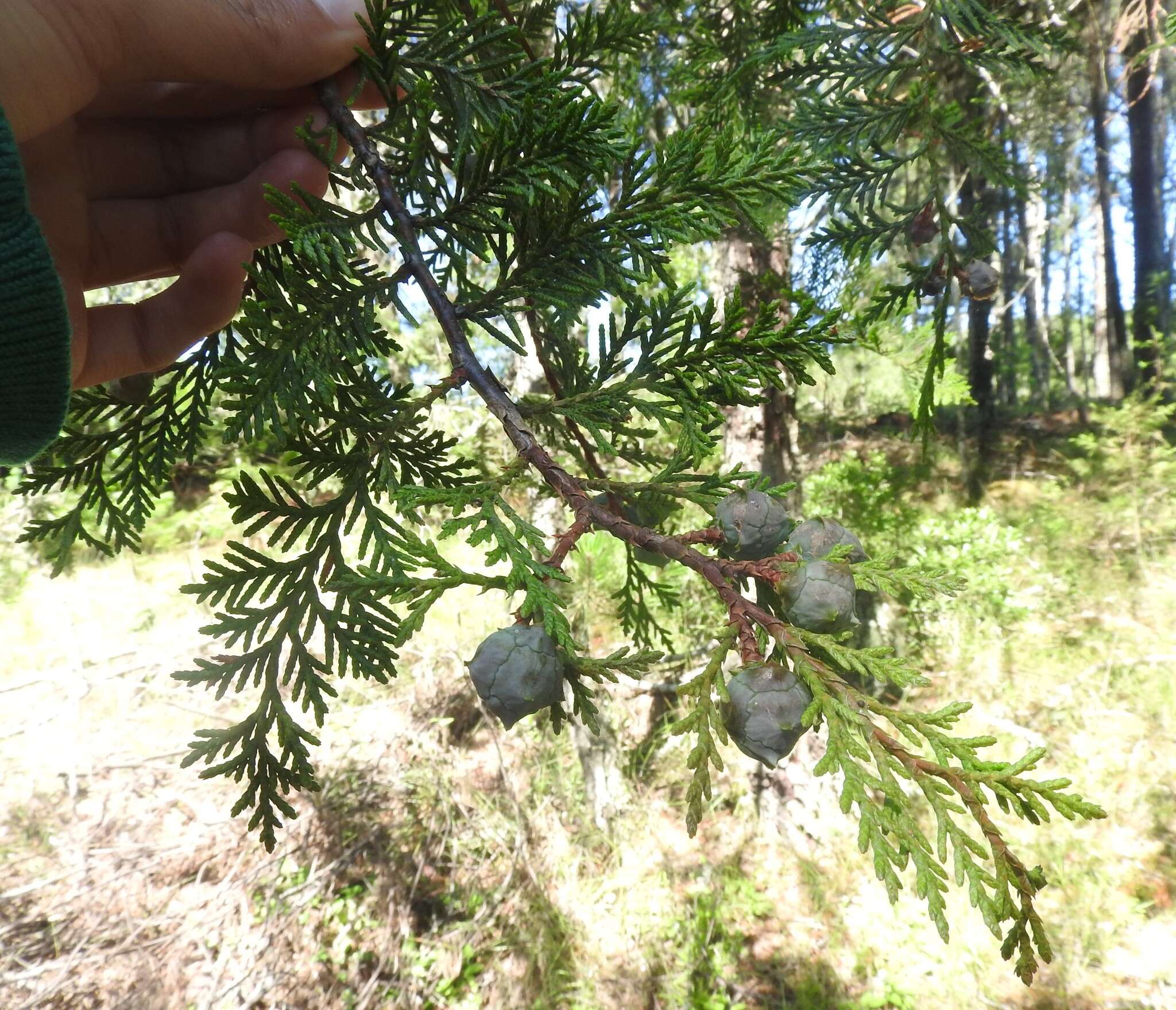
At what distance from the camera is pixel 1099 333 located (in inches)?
648

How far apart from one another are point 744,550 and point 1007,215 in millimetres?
15616

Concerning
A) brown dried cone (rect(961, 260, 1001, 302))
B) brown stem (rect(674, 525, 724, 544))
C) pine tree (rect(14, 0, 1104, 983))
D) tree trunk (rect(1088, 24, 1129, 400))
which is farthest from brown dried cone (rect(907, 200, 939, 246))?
tree trunk (rect(1088, 24, 1129, 400))

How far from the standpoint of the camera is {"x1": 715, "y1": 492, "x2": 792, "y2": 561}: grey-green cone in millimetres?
970

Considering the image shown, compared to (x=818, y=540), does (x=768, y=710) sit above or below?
below

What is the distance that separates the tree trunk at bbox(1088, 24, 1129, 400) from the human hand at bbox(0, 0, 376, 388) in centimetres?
1035

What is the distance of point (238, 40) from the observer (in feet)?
3.91

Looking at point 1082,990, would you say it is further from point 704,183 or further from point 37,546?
point 37,546

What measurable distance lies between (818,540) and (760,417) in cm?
329

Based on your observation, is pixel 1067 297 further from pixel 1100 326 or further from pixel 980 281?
pixel 980 281

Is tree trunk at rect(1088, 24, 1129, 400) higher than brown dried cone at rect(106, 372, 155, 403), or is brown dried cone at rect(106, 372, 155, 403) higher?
tree trunk at rect(1088, 24, 1129, 400)

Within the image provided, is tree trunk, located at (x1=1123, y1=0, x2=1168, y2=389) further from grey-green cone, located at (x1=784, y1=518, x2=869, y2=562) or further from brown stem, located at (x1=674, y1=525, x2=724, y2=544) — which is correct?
brown stem, located at (x1=674, y1=525, x2=724, y2=544)

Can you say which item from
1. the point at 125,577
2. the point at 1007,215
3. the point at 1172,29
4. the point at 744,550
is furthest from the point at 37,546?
the point at 1007,215

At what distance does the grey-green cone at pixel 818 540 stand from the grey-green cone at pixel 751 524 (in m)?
0.02

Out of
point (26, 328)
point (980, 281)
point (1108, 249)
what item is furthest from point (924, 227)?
point (1108, 249)
